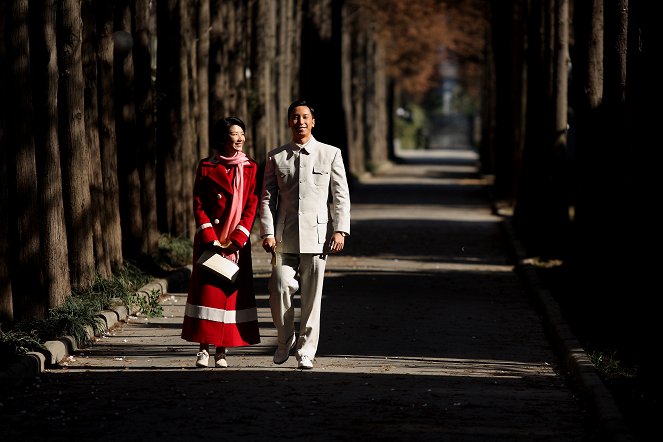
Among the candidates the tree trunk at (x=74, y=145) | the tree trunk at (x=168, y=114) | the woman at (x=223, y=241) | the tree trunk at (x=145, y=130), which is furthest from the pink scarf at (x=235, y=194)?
the tree trunk at (x=168, y=114)

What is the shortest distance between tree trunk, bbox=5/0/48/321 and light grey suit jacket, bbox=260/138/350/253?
2.33m

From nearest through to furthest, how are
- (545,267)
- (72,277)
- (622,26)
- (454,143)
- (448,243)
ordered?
(72,277) → (622,26) → (545,267) → (448,243) → (454,143)

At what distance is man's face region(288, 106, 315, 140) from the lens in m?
10.7

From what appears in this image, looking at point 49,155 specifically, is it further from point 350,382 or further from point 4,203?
point 350,382

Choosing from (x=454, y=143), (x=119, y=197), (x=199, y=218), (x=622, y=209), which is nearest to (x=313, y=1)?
(x=119, y=197)

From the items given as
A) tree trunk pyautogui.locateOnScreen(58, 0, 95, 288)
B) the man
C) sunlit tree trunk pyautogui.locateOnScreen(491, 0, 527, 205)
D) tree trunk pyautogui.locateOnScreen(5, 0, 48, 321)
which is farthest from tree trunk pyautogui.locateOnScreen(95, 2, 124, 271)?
sunlit tree trunk pyautogui.locateOnScreen(491, 0, 527, 205)

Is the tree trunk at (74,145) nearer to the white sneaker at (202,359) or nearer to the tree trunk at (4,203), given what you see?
the tree trunk at (4,203)

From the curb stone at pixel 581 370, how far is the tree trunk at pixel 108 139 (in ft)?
14.8

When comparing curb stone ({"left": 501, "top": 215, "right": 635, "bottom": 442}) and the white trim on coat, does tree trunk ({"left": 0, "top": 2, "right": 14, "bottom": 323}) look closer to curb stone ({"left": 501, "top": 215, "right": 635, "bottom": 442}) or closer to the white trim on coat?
the white trim on coat

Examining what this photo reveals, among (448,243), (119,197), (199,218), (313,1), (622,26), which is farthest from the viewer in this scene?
(313,1)

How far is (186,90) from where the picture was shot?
66.1 feet

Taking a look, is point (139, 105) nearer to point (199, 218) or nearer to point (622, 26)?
point (622, 26)

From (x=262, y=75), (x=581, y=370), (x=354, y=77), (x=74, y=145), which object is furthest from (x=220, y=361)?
(x=354, y=77)

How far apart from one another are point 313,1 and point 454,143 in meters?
101
